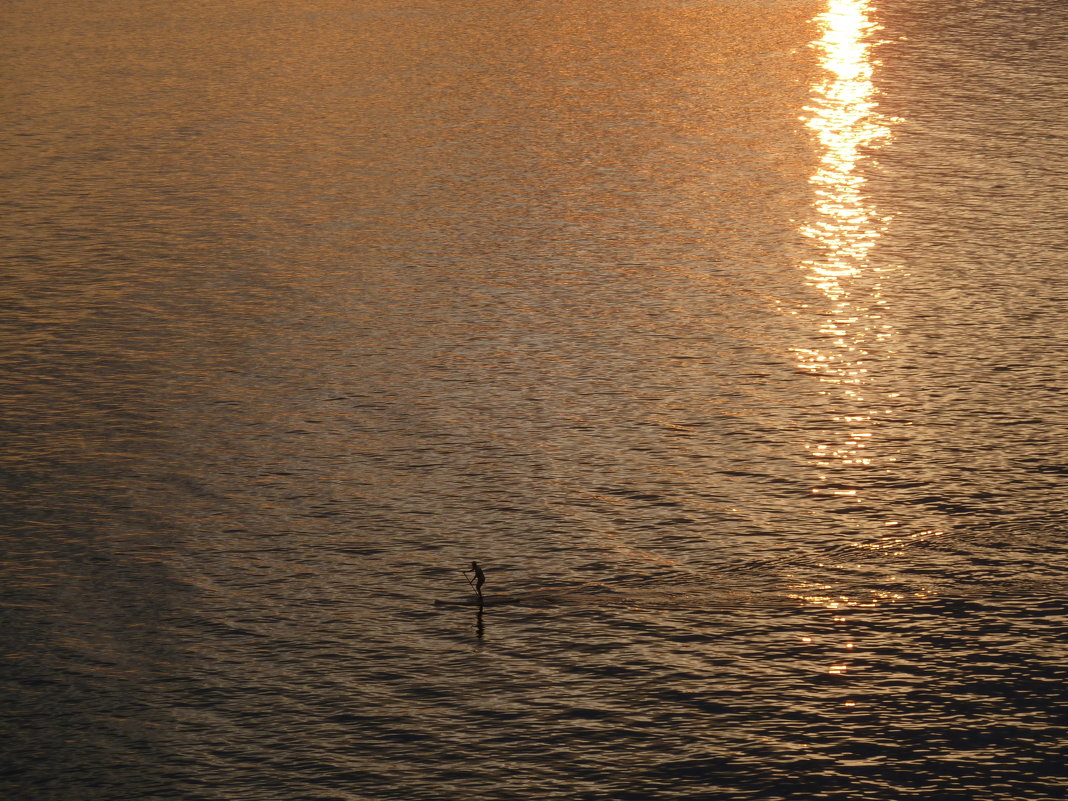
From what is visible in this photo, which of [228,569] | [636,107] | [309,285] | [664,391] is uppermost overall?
[636,107]

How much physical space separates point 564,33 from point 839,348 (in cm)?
378

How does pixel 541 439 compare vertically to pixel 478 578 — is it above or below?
above

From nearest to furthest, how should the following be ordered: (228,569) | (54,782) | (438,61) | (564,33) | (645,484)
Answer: (54,782) → (228,569) → (645,484) → (438,61) → (564,33)

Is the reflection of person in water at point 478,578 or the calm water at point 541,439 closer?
the calm water at point 541,439

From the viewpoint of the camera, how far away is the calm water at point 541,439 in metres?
1.99

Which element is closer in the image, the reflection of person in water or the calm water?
the calm water

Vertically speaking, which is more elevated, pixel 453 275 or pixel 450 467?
pixel 453 275

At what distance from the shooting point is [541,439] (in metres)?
2.93

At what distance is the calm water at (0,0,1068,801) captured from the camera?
6.53 ft

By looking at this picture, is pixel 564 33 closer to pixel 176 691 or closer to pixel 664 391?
pixel 664 391

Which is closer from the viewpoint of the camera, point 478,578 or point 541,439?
point 478,578

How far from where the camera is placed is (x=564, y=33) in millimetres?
6707

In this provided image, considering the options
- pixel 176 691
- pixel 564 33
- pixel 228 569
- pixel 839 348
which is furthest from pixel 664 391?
pixel 564 33

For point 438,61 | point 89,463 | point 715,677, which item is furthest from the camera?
point 438,61
